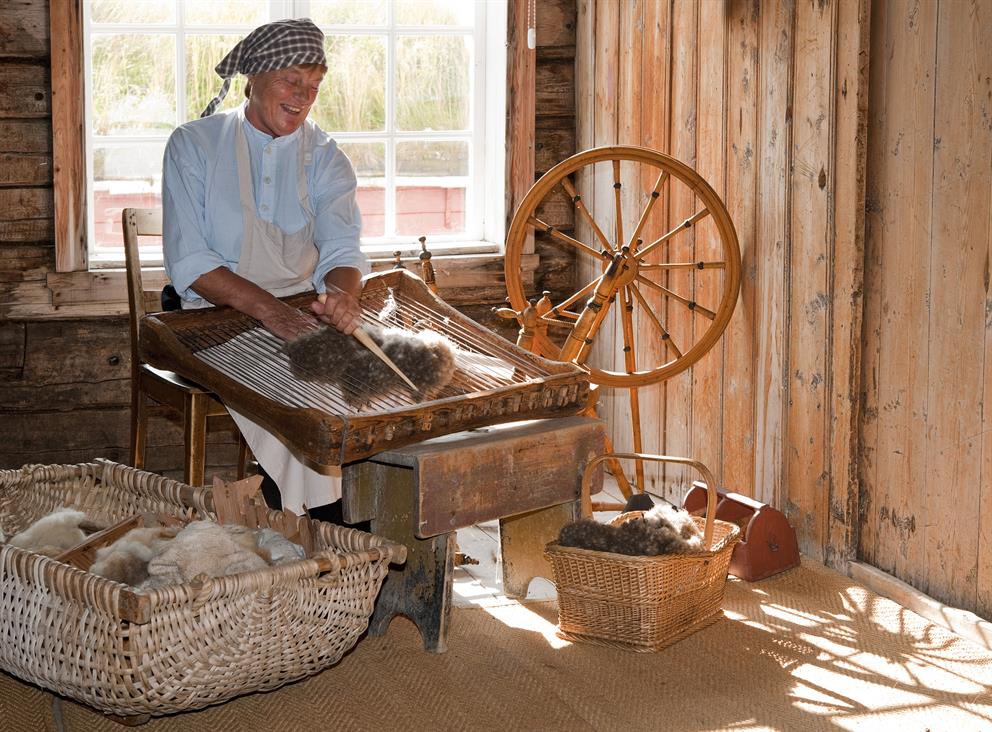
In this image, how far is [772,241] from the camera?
3.44m

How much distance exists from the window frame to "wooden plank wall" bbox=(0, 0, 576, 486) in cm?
5

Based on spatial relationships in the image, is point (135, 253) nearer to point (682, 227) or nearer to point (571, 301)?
point (571, 301)

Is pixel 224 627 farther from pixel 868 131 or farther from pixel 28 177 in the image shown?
pixel 28 177

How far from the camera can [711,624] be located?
9.52ft

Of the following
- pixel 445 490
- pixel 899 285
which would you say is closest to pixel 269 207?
pixel 445 490

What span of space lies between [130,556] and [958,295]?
6.23ft

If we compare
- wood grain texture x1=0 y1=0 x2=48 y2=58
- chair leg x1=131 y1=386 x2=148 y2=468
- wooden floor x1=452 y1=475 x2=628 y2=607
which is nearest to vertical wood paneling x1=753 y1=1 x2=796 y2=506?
wooden floor x1=452 y1=475 x2=628 y2=607

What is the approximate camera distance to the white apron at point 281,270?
3.02 metres

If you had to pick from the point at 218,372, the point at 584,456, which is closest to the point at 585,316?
the point at 584,456

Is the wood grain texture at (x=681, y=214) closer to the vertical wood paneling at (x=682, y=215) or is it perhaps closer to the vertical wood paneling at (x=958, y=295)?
the vertical wood paneling at (x=682, y=215)

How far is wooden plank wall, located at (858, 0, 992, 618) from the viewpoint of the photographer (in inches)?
109

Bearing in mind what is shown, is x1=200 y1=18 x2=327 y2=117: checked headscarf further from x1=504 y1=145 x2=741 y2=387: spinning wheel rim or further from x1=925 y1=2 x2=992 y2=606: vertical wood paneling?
x1=925 y1=2 x2=992 y2=606: vertical wood paneling

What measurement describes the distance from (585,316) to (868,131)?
34.0 inches

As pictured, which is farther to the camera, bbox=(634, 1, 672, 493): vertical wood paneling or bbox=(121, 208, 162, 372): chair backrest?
bbox=(634, 1, 672, 493): vertical wood paneling
